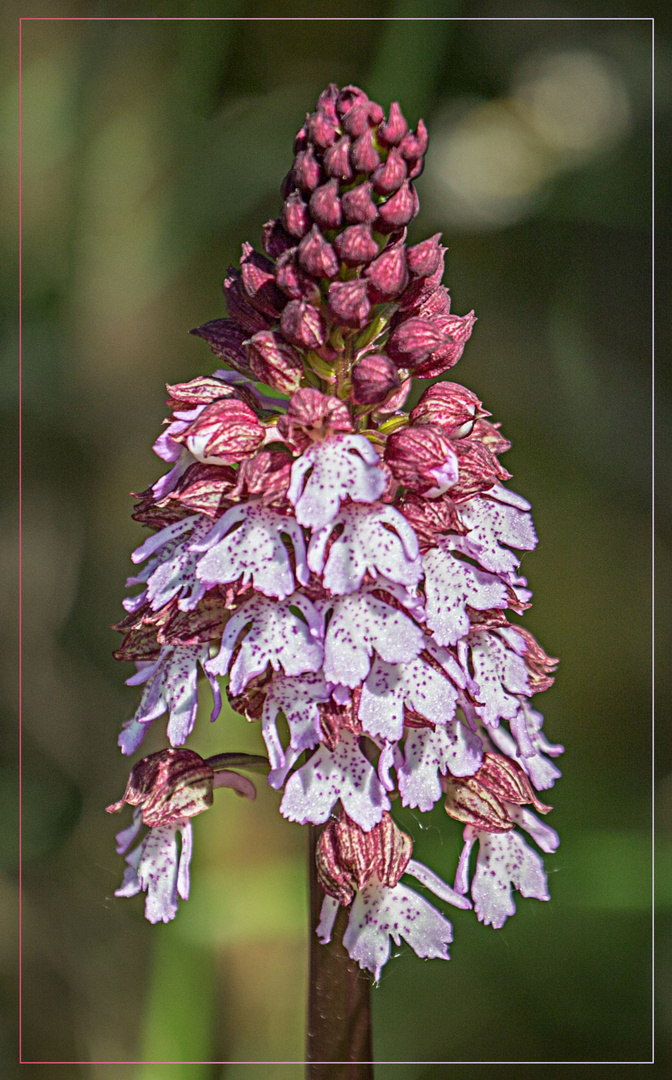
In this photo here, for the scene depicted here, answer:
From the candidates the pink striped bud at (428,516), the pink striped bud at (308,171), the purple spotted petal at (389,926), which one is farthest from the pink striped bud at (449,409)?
the purple spotted petal at (389,926)

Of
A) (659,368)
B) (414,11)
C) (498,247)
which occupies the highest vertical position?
(414,11)

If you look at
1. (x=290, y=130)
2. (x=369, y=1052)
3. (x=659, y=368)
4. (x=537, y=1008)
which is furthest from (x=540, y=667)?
(x=290, y=130)

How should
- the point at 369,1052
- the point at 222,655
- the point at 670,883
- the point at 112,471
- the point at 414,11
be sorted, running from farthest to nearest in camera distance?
1. the point at 112,471
2. the point at 414,11
3. the point at 670,883
4. the point at 369,1052
5. the point at 222,655

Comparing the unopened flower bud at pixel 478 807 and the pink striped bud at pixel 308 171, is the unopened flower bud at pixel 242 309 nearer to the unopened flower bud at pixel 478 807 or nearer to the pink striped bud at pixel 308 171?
the pink striped bud at pixel 308 171

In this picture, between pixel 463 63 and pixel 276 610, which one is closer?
pixel 276 610

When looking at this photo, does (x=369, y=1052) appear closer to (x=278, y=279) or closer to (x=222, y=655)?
(x=222, y=655)

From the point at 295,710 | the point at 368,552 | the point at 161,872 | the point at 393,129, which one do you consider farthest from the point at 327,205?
the point at 161,872

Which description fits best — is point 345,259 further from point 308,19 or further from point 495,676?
point 308,19
